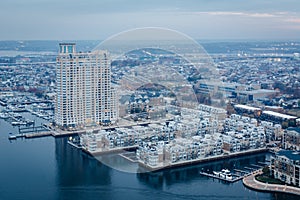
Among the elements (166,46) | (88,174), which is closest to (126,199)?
(88,174)

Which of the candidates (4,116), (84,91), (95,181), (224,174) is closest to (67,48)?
(84,91)

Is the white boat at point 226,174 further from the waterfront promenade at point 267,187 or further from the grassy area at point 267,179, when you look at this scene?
the grassy area at point 267,179

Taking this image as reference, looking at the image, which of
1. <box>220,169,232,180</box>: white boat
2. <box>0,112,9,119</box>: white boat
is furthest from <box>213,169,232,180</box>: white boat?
<box>0,112,9,119</box>: white boat

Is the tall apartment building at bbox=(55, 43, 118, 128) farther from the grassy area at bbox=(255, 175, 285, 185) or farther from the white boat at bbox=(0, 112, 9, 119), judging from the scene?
the grassy area at bbox=(255, 175, 285, 185)

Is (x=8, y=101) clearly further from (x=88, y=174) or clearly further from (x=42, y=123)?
(x=88, y=174)

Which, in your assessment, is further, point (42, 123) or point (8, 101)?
point (8, 101)

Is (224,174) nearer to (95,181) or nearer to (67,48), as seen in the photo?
(95,181)
